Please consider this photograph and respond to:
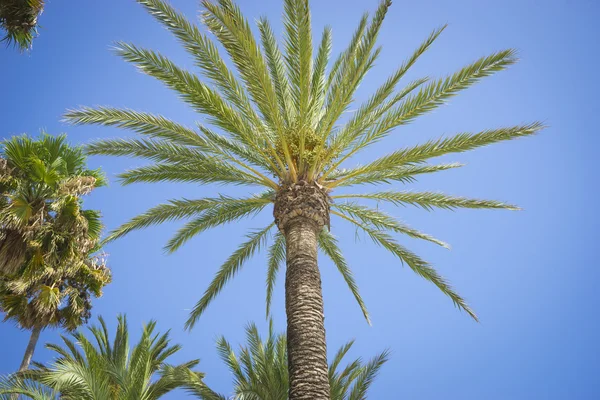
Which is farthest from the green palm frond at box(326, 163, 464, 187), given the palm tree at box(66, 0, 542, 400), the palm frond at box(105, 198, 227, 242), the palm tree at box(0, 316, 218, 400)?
the palm tree at box(0, 316, 218, 400)

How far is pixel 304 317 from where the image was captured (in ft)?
23.2

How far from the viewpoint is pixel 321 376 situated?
21.2 ft

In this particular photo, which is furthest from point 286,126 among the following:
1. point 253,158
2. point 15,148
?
point 15,148

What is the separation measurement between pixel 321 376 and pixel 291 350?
591 millimetres

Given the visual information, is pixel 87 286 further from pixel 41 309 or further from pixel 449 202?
pixel 449 202

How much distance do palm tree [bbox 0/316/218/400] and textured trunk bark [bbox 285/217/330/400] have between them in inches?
152

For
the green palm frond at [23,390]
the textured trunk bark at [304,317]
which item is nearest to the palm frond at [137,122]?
the textured trunk bark at [304,317]

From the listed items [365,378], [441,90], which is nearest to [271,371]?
[365,378]

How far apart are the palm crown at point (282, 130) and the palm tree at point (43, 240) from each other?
70.4 inches

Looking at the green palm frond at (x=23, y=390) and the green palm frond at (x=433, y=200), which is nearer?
the green palm frond at (x=23, y=390)

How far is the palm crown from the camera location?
319 inches

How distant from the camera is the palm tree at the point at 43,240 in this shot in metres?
10.1

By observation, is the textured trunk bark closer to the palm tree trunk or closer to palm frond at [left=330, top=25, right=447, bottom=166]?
palm frond at [left=330, top=25, right=447, bottom=166]

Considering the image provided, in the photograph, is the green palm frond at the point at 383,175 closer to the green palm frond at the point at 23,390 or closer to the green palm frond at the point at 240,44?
the green palm frond at the point at 240,44
